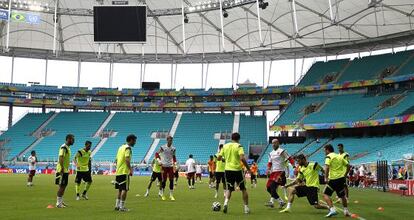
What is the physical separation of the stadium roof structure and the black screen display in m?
11.4

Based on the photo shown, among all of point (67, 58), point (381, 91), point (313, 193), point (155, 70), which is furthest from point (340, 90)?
point (313, 193)

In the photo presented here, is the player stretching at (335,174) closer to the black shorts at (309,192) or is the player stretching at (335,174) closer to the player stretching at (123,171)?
the black shorts at (309,192)

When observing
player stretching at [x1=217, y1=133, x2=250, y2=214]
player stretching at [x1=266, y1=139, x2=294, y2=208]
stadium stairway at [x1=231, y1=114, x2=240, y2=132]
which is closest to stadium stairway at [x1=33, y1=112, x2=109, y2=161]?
stadium stairway at [x1=231, y1=114, x2=240, y2=132]

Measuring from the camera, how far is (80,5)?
2315 inches

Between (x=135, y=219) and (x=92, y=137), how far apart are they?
62.9 metres

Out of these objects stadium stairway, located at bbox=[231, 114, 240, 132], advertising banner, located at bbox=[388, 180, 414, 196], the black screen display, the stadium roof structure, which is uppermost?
the stadium roof structure

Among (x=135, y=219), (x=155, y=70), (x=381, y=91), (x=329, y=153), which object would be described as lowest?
(x=135, y=219)

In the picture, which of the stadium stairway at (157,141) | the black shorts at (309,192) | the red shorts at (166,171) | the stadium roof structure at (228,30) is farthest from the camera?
the stadium stairway at (157,141)

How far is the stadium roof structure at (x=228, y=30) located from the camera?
53459 millimetres

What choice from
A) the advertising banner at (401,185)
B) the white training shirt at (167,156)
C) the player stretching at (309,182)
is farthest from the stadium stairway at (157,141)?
the player stretching at (309,182)

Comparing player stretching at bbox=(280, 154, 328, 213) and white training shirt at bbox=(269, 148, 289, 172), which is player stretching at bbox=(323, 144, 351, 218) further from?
white training shirt at bbox=(269, 148, 289, 172)

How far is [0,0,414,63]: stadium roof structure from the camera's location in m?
53.5

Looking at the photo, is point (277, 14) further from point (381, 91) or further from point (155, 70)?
point (155, 70)

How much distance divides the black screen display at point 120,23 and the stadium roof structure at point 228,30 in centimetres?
1143
